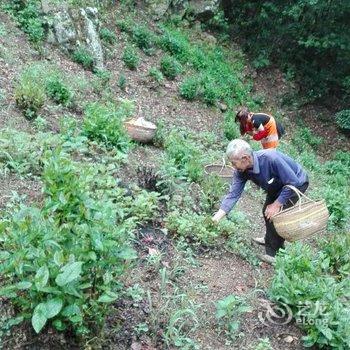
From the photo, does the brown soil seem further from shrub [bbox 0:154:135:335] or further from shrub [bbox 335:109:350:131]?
shrub [bbox 335:109:350:131]

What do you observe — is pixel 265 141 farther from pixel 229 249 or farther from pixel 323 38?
pixel 323 38

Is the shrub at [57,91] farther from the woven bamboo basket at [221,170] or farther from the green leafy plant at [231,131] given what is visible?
the green leafy plant at [231,131]

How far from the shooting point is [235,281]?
4297mm

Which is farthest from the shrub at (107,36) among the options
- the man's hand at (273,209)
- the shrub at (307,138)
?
the man's hand at (273,209)

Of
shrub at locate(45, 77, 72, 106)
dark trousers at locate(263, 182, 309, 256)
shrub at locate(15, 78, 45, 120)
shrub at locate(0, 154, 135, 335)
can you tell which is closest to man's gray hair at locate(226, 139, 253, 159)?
dark trousers at locate(263, 182, 309, 256)

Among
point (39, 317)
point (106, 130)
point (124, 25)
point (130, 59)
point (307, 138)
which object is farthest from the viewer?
point (307, 138)

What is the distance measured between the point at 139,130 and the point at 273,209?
2929 mm

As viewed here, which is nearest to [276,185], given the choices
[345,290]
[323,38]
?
[345,290]

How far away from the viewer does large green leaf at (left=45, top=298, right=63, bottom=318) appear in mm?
2441

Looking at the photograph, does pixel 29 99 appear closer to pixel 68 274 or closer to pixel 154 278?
pixel 154 278

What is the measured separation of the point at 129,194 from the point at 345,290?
2.19 m

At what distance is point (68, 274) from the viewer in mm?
2447

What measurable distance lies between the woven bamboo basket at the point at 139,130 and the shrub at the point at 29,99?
1214mm

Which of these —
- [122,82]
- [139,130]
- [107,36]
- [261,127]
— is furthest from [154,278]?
[107,36]
